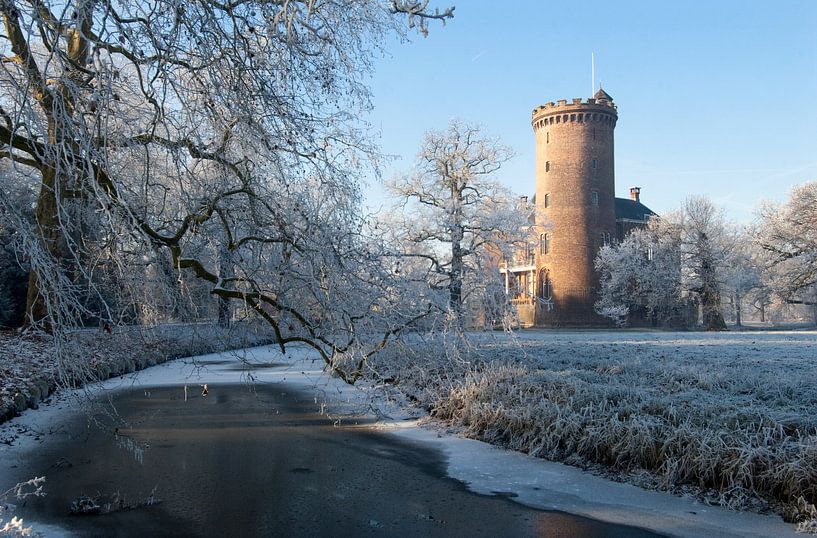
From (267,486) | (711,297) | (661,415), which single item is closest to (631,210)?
(711,297)

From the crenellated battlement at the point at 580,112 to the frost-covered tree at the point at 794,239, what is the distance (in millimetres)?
12407

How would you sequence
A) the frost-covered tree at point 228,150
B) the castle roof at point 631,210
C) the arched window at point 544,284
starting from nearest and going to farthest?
1. the frost-covered tree at point 228,150
2. the arched window at point 544,284
3. the castle roof at point 631,210

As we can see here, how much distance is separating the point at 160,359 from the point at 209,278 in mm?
14636

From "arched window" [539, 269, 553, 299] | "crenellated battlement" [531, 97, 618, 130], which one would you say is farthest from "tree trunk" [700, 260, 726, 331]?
"crenellated battlement" [531, 97, 618, 130]

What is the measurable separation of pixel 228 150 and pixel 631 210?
50.3 metres

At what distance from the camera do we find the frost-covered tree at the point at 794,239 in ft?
119

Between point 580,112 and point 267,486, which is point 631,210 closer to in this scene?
point 580,112

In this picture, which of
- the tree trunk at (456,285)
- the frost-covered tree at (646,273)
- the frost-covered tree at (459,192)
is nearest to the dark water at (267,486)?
the tree trunk at (456,285)

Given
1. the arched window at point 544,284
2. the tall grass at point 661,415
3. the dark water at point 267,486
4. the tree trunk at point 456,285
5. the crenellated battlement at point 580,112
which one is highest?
the crenellated battlement at point 580,112

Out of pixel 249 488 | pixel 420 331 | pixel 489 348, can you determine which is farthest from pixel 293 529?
pixel 489 348

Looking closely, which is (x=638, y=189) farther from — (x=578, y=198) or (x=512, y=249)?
(x=512, y=249)

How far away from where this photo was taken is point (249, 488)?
6.59 m

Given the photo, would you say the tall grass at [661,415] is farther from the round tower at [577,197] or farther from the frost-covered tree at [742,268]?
the frost-covered tree at [742,268]

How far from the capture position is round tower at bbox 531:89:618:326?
43.4 meters
